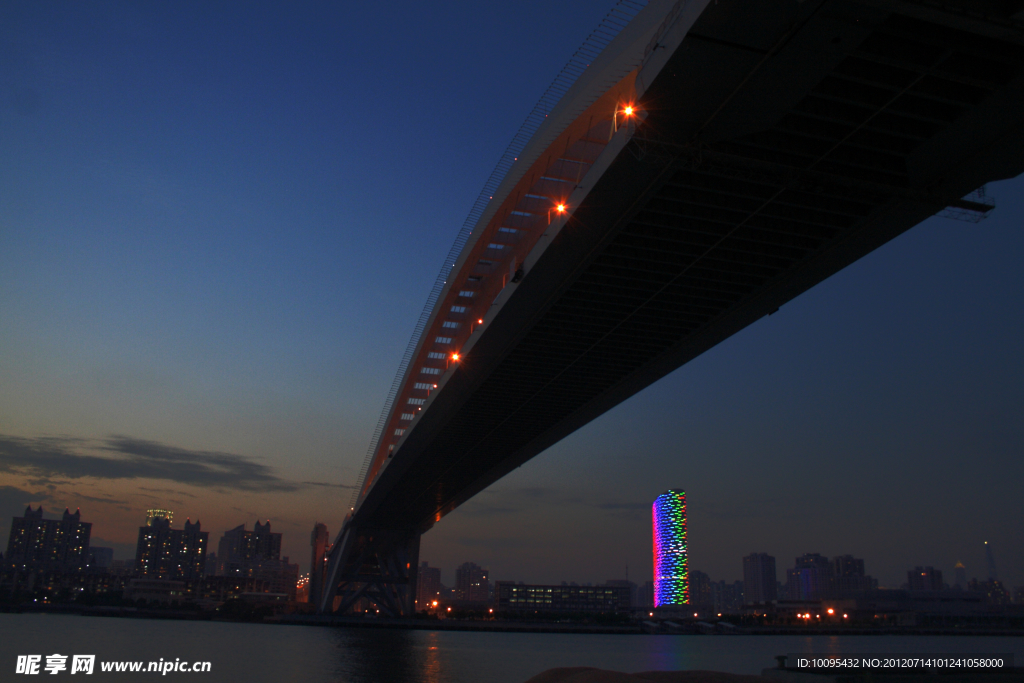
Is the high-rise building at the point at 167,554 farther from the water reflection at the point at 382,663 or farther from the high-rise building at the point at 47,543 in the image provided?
the water reflection at the point at 382,663

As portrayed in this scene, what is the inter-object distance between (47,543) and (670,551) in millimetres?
129224

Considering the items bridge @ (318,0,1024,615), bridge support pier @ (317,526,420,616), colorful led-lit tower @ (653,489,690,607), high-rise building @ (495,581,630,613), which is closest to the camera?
bridge @ (318,0,1024,615)

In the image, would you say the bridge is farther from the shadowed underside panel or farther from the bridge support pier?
the bridge support pier

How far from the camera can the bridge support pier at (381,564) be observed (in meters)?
61.1

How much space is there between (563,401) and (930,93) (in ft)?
63.4

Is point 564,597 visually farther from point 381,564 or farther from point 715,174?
point 715,174

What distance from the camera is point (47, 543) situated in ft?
528

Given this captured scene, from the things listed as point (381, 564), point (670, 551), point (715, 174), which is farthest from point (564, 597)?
point (715, 174)

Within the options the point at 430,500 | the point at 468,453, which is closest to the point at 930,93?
the point at 468,453

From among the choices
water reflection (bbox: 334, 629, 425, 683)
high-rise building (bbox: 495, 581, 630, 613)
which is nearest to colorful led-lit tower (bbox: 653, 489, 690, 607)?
high-rise building (bbox: 495, 581, 630, 613)

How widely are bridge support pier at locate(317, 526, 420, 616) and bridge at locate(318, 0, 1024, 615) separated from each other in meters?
36.9

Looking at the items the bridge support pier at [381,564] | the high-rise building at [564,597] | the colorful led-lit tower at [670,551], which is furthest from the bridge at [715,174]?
the high-rise building at [564,597]

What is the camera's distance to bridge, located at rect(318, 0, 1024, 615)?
10109 millimetres

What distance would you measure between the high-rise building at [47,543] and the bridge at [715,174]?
166m
